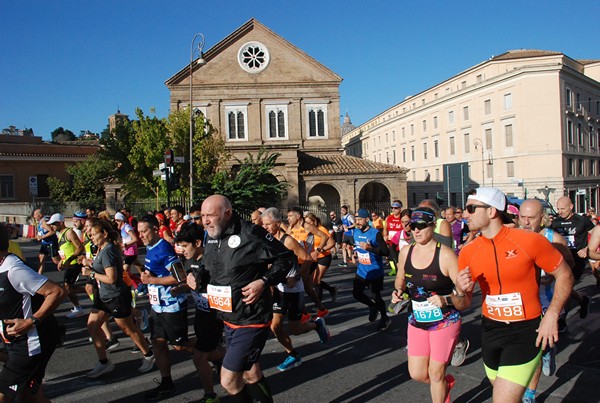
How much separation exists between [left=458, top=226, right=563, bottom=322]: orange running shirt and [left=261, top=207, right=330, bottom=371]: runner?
9.65ft

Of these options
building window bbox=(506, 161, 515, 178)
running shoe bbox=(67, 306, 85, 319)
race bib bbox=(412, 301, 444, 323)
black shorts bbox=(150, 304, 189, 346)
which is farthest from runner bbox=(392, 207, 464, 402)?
building window bbox=(506, 161, 515, 178)

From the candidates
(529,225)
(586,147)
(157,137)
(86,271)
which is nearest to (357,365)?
(529,225)

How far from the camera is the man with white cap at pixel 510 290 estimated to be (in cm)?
380

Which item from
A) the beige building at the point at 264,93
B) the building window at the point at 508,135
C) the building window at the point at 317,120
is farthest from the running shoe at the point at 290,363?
the building window at the point at 508,135

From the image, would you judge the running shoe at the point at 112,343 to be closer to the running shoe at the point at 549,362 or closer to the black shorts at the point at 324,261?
the black shorts at the point at 324,261

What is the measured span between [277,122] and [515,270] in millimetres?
36518

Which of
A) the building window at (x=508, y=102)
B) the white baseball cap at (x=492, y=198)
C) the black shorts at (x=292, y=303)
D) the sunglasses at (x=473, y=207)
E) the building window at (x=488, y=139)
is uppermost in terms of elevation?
the building window at (x=508, y=102)

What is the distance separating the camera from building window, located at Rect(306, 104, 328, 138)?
130ft

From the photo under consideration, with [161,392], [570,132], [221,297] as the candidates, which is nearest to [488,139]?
[570,132]

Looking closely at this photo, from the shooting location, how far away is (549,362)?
604 cm

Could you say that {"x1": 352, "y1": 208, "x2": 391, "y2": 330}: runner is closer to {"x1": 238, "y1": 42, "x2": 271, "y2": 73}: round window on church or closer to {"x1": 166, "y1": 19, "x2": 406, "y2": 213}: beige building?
{"x1": 166, "y1": 19, "x2": 406, "y2": 213}: beige building

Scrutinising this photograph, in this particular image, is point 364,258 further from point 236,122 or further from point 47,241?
point 236,122

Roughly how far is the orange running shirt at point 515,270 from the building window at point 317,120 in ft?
119

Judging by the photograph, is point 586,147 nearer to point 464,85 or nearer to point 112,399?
point 464,85
